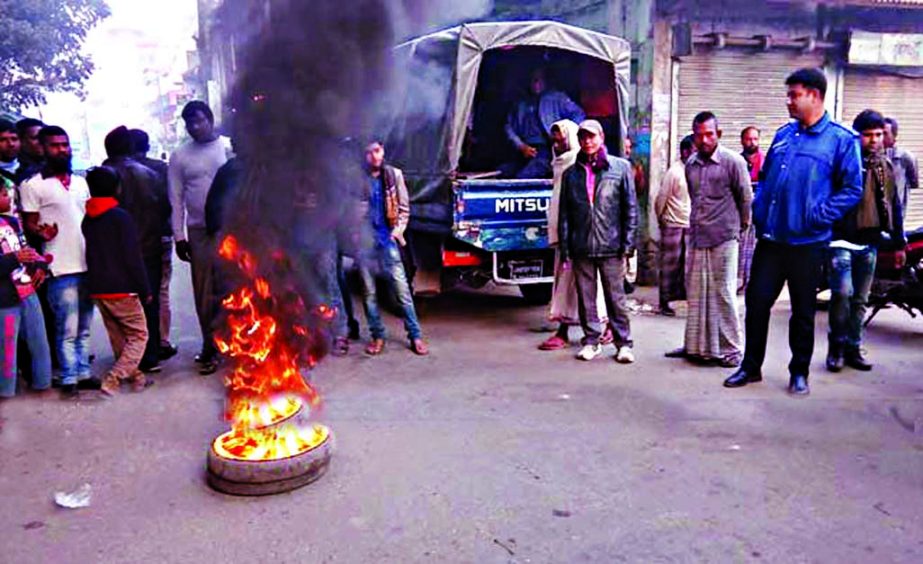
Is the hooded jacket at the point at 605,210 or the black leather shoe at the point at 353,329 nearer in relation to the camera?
the hooded jacket at the point at 605,210

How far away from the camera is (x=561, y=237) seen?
5.89 meters

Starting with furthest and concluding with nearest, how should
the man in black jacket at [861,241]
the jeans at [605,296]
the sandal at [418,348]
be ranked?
the sandal at [418,348] → the jeans at [605,296] → the man in black jacket at [861,241]

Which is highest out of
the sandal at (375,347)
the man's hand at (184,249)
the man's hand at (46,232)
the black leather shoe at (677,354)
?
the man's hand at (46,232)

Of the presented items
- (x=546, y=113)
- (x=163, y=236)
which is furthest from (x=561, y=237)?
(x=163, y=236)

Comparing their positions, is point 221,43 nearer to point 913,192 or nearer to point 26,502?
point 26,502

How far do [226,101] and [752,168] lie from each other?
5386 mm

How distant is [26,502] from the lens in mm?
3467

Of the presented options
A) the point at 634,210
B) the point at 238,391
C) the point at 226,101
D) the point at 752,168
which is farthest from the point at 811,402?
the point at 226,101

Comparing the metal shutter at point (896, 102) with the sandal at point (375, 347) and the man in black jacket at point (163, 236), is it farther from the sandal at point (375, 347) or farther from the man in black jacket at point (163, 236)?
the man in black jacket at point (163, 236)

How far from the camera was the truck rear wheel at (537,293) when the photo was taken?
310 inches

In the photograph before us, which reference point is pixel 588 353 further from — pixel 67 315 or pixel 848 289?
pixel 67 315

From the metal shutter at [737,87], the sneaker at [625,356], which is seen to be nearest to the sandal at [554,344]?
the sneaker at [625,356]

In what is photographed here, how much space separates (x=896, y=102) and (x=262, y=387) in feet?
32.9

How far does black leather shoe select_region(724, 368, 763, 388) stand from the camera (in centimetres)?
498
